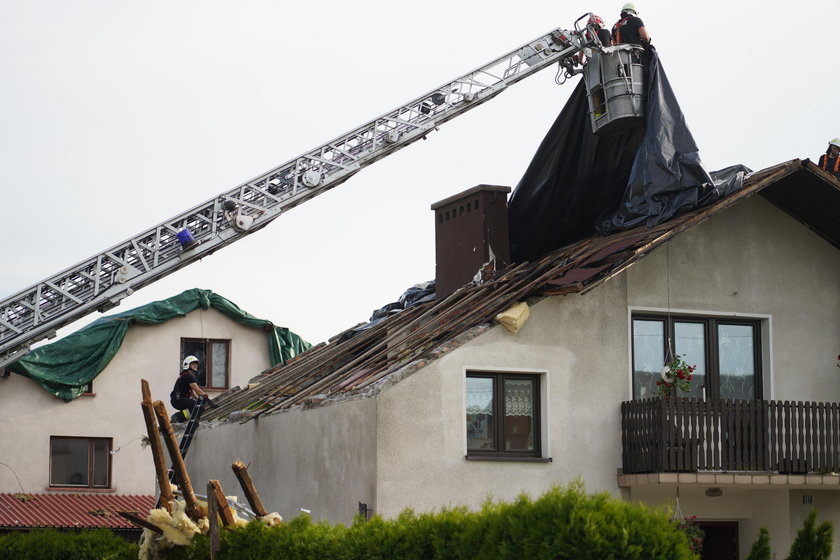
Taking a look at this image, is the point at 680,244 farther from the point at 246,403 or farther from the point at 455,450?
the point at 246,403

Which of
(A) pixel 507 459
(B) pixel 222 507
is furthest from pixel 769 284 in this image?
(B) pixel 222 507

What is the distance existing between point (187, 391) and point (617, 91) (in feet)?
29.1

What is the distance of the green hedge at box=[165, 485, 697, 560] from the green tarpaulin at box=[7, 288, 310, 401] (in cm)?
2234

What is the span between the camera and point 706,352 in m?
18.5

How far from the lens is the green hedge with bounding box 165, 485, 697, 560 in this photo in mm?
8977

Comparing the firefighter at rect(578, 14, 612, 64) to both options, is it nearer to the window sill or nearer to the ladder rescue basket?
the ladder rescue basket

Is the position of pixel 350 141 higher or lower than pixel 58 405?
higher

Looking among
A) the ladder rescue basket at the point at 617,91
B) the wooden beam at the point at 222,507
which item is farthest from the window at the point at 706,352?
the wooden beam at the point at 222,507

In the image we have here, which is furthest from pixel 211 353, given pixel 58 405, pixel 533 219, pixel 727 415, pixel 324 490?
pixel 727 415

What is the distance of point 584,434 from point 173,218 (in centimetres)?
917

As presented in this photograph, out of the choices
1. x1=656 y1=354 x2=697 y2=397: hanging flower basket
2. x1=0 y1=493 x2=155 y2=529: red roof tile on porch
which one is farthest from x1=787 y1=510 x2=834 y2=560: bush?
x1=0 y1=493 x2=155 y2=529: red roof tile on porch

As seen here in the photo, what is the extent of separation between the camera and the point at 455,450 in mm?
16562

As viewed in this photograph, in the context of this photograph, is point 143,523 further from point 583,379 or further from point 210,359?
point 210,359

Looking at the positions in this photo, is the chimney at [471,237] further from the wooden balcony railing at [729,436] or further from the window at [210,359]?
the window at [210,359]
